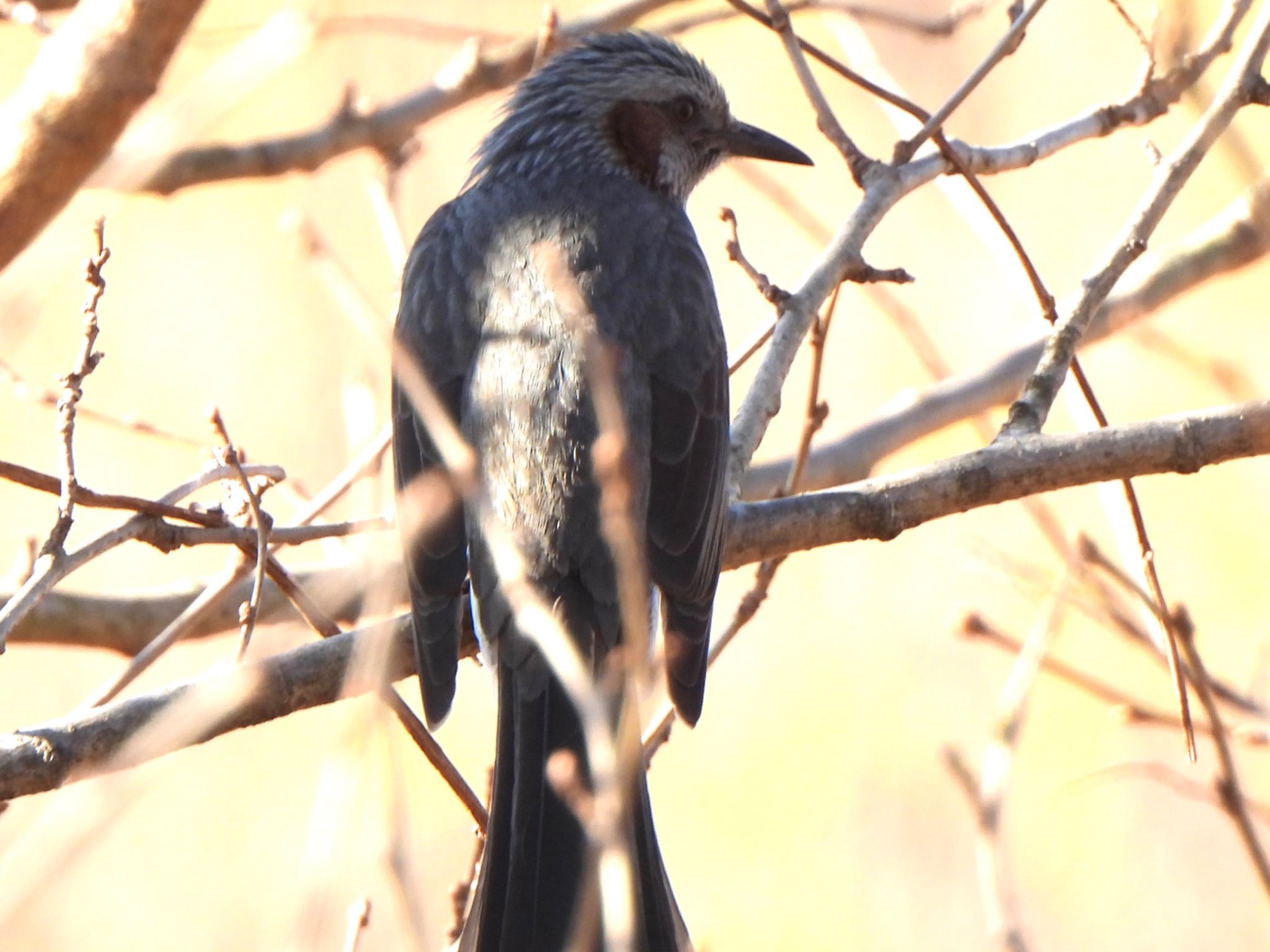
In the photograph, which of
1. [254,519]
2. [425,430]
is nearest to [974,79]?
[425,430]

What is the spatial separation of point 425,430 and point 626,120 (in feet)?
5.05

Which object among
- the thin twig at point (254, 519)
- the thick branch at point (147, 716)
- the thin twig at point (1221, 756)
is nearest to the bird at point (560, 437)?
the thick branch at point (147, 716)

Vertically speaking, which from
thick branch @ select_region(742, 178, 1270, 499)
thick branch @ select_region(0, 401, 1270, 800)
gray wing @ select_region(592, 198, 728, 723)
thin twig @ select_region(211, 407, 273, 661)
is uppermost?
thick branch @ select_region(742, 178, 1270, 499)

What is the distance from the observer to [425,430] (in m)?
3.97

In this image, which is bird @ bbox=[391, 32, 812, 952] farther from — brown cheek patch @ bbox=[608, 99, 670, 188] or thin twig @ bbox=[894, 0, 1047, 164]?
thin twig @ bbox=[894, 0, 1047, 164]

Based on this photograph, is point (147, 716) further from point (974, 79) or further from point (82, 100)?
point (974, 79)

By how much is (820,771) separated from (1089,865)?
1476 millimetres

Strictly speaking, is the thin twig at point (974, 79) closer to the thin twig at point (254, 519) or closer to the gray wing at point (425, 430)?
the gray wing at point (425, 430)

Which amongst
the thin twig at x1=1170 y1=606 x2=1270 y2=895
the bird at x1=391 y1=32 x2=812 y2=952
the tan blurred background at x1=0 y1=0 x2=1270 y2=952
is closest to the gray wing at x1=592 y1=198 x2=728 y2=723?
the bird at x1=391 y1=32 x2=812 y2=952

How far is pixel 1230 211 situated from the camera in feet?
16.5

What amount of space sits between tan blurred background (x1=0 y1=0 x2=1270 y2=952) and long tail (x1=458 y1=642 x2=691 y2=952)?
4.02 meters

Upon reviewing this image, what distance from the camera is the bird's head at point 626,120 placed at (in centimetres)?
496

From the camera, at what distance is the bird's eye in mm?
5035

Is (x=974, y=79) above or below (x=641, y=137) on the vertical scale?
below
